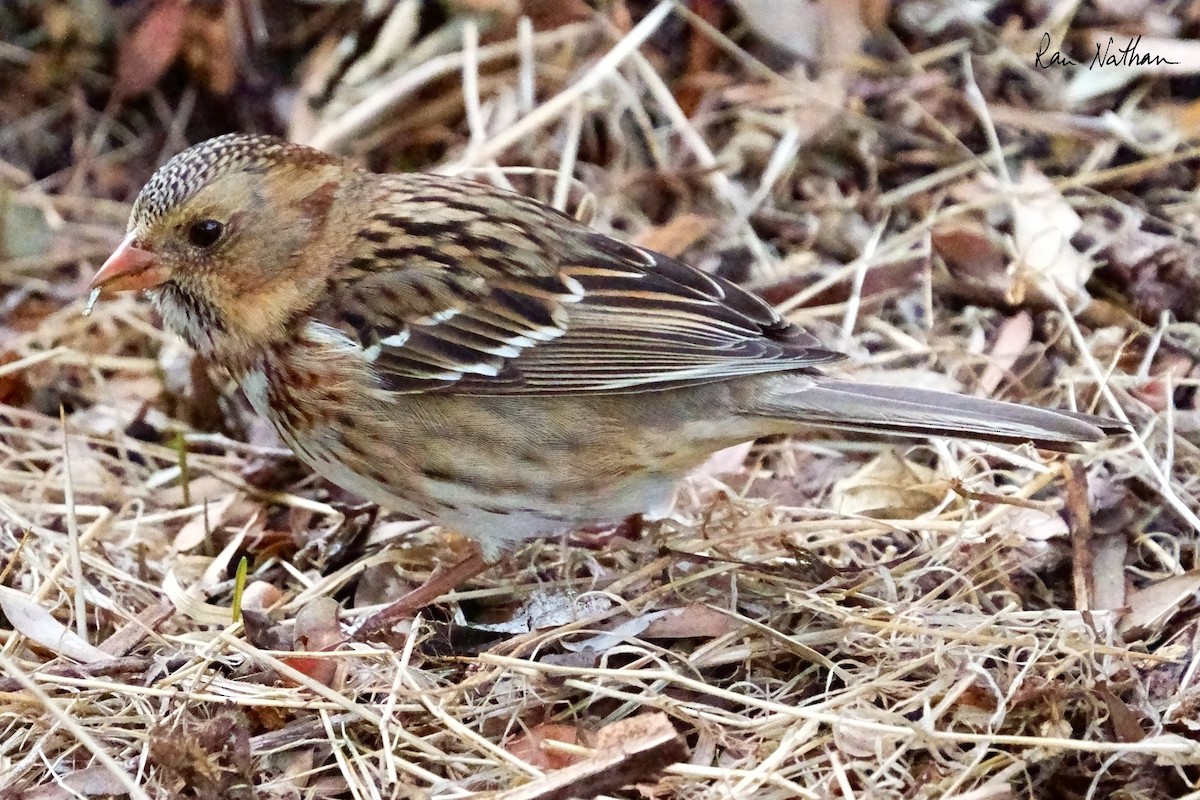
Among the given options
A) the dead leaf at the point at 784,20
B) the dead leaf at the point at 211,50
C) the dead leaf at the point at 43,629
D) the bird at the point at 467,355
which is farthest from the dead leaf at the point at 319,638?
the dead leaf at the point at 784,20

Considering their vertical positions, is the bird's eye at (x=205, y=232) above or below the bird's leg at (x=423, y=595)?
above

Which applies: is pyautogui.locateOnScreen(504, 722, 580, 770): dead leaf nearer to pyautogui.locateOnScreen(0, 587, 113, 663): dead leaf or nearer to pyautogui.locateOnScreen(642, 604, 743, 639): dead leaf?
pyautogui.locateOnScreen(642, 604, 743, 639): dead leaf

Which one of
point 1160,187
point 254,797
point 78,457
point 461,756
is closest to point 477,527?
point 461,756

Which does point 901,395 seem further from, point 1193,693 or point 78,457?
point 78,457

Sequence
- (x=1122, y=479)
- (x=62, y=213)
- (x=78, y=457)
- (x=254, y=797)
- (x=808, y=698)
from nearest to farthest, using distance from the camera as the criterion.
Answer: (x=254, y=797) → (x=808, y=698) → (x=1122, y=479) → (x=78, y=457) → (x=62, y=213)
